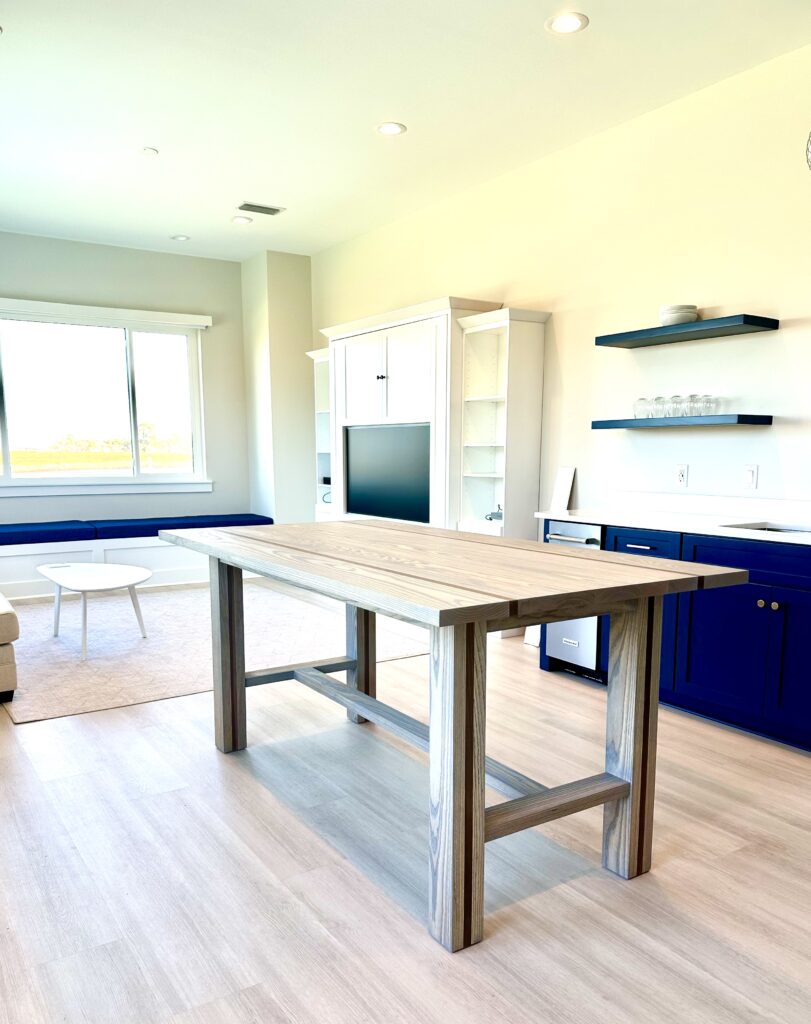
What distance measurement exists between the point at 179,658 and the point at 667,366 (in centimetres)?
295

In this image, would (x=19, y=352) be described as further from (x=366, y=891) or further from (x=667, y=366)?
(x=366, y=891)

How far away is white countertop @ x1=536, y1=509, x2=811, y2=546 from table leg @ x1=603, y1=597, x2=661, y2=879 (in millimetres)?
1131

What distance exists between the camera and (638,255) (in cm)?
353

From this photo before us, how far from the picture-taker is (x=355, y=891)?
1.78 metres

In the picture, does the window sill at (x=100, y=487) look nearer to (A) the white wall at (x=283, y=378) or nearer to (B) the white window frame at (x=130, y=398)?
(B) the white window frame at (x=130, y=398)

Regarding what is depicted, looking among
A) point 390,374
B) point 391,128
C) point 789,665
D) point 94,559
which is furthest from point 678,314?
point 94,559

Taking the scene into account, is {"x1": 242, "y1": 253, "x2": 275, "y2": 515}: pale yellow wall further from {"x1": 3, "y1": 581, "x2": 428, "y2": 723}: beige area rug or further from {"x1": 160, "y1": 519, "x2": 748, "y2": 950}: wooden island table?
{"x1": 160, "y1": 519, "x2": 748, "y2": 950}: wooden island table

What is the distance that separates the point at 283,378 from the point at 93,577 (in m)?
2.61

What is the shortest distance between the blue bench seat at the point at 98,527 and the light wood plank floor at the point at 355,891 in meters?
2.72

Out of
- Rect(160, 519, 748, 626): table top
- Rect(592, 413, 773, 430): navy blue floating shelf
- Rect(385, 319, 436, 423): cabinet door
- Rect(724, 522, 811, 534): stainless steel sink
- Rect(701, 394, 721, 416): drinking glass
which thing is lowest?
Rect(724, 522, 811, 534): stainless steel sink

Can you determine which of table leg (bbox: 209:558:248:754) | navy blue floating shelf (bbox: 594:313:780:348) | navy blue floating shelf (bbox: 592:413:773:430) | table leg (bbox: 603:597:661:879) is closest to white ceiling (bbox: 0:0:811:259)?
navy blue floating shelf (bbox: 594:313:780:348)

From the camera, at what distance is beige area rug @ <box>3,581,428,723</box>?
323cm

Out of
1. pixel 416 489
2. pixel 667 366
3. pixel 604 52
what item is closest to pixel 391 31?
pixel 604 52

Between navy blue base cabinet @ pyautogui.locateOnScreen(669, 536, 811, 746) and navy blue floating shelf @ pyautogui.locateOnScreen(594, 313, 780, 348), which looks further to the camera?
navy blue floating shelf @ pyautogui.locateOnScreen(594, 313, 780, 348)
